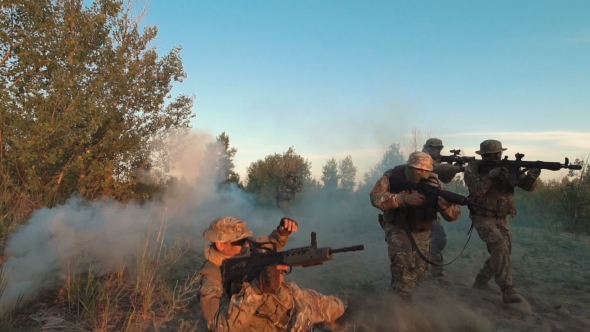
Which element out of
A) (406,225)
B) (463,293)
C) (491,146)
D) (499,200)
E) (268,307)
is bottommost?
(463,293)

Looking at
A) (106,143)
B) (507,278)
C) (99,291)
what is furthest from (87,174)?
(507,278)

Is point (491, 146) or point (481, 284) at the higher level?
point (491, 146)

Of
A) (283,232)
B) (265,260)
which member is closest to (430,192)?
(283,232)

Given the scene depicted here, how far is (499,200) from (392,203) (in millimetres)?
1809

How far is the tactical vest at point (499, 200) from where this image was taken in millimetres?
5219

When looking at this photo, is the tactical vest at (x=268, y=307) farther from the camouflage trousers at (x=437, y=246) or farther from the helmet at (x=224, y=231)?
the camouflage trousers at (x=437, y=246)

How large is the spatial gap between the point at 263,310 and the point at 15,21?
7.36 metres

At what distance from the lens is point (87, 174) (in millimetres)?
8188

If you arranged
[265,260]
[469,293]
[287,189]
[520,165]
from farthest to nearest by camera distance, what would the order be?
1. [287,189]
2. [469,293]
3. [520,165]
4. [265,260]

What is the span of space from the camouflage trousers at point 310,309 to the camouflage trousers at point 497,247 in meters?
2.12

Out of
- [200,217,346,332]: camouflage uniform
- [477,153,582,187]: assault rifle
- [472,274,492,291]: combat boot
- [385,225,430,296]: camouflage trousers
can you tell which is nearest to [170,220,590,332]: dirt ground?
[472,274,492,291]: combat boot

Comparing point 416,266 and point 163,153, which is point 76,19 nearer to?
point 163,153

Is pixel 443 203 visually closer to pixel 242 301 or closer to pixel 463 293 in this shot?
pixel 463 293

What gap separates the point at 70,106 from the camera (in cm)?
701
